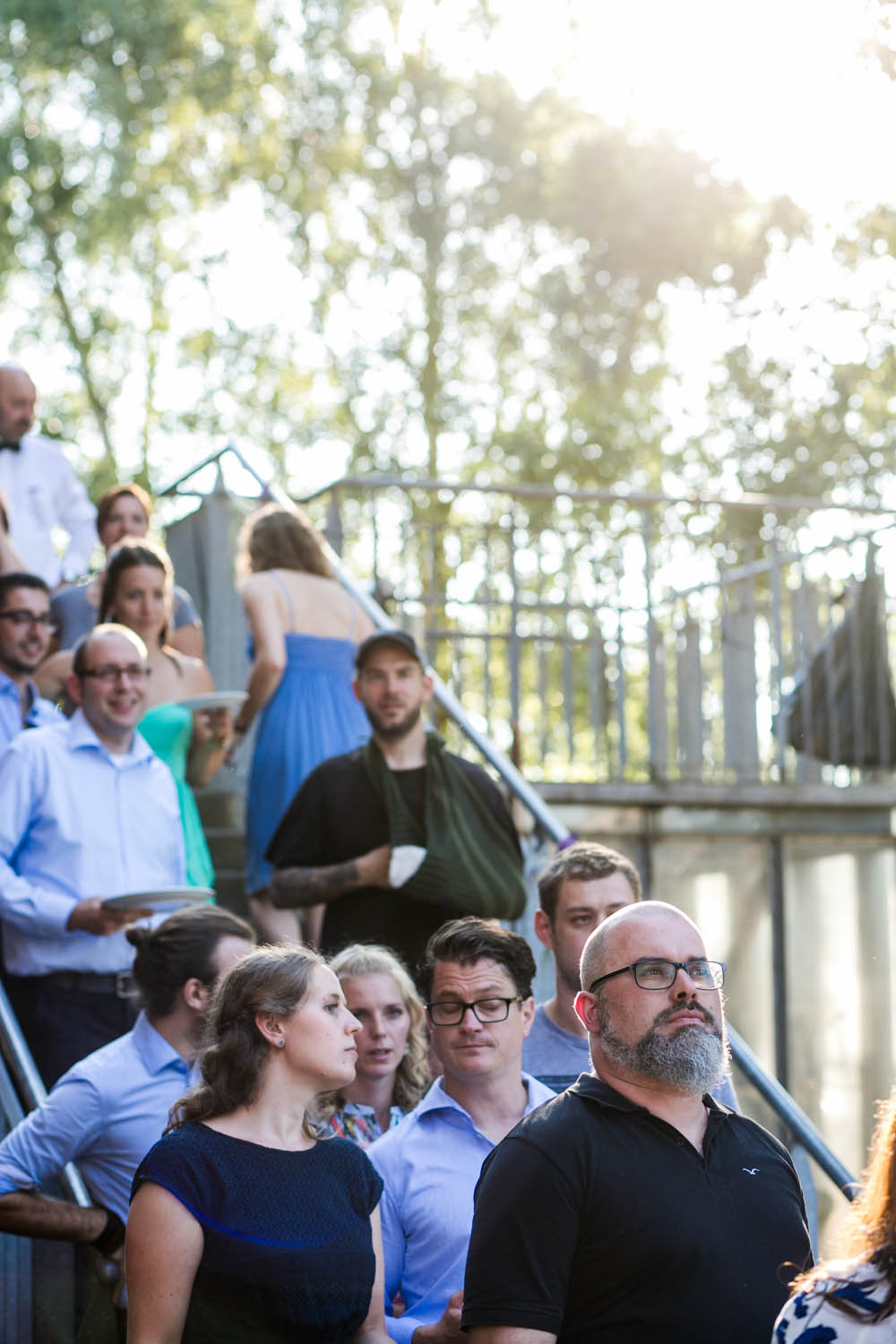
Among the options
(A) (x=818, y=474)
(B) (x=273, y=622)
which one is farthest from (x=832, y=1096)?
(A) (x=818, y=474)

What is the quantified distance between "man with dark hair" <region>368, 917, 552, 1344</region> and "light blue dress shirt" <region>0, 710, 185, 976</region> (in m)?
1.28

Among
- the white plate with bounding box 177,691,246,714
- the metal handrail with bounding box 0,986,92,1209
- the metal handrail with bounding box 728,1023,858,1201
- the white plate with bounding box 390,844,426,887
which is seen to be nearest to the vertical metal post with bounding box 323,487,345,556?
the white plate with bounding box 177,691,246,714

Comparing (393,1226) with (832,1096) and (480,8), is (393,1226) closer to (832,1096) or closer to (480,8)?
(832,1096)

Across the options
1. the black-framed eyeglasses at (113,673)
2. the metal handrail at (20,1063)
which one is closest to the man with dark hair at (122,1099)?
the metal handrail at (20,1063)

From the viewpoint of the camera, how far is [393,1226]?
365 cm

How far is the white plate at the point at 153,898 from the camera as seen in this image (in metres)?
4.64

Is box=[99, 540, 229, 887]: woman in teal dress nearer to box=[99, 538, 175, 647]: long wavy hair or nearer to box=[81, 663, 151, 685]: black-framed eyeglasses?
→ box=[99, 538, 175, 647]: long wavy hair

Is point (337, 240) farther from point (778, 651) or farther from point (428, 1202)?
point (428, 1202)

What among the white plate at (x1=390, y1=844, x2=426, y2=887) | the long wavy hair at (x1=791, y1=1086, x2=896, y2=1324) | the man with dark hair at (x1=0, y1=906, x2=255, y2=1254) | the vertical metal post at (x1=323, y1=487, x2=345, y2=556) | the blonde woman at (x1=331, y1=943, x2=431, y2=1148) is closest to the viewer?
the long wavy hair at (x1=791, y1=1086, x2=896, y2=1324)

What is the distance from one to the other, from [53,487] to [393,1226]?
493cm

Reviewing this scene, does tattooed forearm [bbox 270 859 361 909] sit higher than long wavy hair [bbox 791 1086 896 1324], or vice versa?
tattooed forearm [bbox 270 859 361 909]

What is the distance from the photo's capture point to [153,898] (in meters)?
4.68

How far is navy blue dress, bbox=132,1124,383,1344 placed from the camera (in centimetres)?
307

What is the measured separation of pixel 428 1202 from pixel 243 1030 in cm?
60
